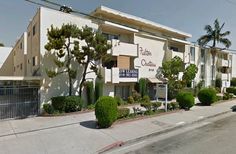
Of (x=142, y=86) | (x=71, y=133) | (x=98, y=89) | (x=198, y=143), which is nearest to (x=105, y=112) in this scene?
(x=71, y=133)

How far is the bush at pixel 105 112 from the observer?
34.4 feet

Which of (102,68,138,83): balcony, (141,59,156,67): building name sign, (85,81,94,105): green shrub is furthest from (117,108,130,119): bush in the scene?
(141,59,156,67): building name sign

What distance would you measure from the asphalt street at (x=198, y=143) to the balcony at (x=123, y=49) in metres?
11.2

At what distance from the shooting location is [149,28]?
2608 cm

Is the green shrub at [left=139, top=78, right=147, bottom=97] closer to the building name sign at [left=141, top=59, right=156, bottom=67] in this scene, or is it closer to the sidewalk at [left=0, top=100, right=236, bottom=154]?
the building name sign at [left=141, top=59, right=156, bottom=67]

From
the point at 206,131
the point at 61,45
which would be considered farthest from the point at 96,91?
the point at 206,131

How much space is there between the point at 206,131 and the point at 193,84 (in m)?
23.6

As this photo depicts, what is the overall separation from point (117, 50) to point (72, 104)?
25.2ft

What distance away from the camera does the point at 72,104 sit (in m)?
14.9

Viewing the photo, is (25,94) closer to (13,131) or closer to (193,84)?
(13,131)

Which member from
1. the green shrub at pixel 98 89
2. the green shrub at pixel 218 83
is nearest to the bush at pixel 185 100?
the green shrub at pixel 98 89

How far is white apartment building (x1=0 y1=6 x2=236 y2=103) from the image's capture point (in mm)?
15797

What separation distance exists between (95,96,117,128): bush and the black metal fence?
235 inches

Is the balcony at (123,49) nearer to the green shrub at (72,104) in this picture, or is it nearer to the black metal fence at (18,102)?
the green shrub at (72,104)
